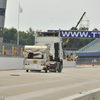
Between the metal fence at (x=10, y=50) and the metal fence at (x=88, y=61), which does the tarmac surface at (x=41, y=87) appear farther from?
the metal fence at (x=88, y=61)

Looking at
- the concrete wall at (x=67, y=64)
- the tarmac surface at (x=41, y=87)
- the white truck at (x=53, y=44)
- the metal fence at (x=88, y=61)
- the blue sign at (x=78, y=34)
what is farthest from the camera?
the metal fence at (x=88, y=61)

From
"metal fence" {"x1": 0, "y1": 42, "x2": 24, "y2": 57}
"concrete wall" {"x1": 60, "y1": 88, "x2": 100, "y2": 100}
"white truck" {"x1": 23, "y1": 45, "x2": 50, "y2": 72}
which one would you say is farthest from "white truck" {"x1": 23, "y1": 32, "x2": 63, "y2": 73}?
"concrete wall" {"x1": 60, "y1": 88, "x2": 100, "y2": 100}

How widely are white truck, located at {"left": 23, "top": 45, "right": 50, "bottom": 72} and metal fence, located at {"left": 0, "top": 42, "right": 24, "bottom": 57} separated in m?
4.09

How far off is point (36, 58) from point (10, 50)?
20.5ft

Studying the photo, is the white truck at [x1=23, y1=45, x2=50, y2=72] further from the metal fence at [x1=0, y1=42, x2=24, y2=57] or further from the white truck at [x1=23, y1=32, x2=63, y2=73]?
the metal fence at [x1=0, y1=42, x2=24, y2=57]

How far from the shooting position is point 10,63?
31.0 m

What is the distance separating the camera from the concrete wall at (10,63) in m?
29.2

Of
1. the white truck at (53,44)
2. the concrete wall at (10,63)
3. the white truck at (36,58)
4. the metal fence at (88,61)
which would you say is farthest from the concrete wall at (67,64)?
the white truck at (36,58)

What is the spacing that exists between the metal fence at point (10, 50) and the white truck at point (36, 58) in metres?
4.09

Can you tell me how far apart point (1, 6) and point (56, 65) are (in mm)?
27582

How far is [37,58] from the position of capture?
26.0 meters

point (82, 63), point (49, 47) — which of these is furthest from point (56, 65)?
point (82, 63)

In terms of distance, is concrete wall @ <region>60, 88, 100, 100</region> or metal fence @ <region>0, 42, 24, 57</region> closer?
concrete wall @ <region>60, 88, 100, 100</region>

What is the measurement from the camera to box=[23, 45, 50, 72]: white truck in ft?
83.0
